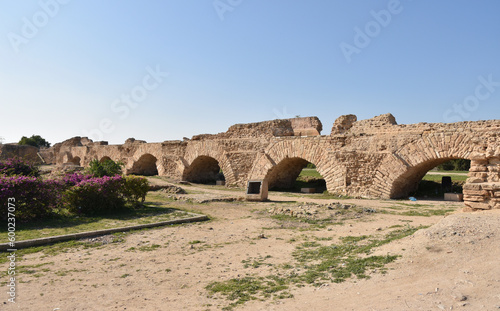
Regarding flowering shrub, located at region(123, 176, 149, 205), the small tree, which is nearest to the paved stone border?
flowering shrub, located at region(123, 176, 149, 205)

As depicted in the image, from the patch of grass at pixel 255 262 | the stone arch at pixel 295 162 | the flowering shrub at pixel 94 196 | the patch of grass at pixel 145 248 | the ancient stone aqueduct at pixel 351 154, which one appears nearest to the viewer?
the patch of grass at pixel 255 262

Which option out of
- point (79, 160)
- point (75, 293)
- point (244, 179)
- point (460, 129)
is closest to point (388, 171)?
point (460, 129)

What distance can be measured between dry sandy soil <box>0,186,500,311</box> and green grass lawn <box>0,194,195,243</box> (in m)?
0.94

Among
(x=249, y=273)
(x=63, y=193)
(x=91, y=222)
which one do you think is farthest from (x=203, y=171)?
(x=249, y=273)

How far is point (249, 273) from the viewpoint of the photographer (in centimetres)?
400

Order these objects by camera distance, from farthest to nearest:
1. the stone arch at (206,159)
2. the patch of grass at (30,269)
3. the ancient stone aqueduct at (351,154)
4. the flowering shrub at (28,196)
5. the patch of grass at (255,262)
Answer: the stone arch at (206,159) → the ancient stone aqueduct at (351,154) → the flowering shrub at (28,196) → the patch of grass at (255,262) → the patch of grass at (30,269)

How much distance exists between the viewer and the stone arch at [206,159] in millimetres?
15344

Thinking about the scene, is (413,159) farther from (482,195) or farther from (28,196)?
(28,196)

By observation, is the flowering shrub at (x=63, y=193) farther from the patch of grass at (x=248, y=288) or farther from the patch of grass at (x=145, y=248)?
the patch of grass at (x=248, y=288)

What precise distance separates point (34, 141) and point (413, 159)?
48994 millimetres

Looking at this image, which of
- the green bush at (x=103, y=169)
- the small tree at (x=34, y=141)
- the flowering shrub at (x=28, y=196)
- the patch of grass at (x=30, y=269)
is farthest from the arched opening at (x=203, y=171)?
the small tree at (x=34, y=141)

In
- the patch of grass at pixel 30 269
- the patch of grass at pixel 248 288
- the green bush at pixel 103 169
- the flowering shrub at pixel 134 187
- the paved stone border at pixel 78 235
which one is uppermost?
the green bush at pixel 103 169

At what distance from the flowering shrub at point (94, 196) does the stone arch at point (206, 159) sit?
23.9 ft

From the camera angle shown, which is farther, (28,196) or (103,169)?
(103,169)
